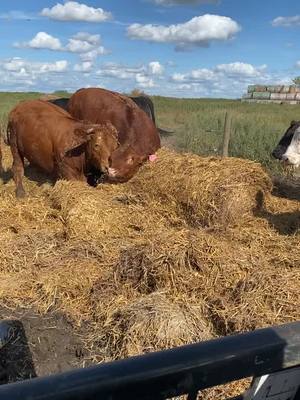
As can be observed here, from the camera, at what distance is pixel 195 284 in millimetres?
4785

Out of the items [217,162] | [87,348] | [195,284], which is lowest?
[87,348]

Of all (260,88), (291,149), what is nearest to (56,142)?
(291,149)

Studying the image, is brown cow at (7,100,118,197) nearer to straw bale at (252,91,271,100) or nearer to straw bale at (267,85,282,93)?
straw bale at (252,91,271,100)

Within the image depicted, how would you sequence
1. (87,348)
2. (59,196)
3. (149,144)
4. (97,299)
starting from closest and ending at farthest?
(87,348)
(97,299)
(59,196)
(149,144)

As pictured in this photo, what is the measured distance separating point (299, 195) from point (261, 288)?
14.1 ft

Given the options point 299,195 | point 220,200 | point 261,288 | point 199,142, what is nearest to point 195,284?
point 261,288

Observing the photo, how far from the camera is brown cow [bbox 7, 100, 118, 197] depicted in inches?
337

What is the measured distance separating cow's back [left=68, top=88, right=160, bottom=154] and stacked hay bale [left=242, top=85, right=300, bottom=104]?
99.0ft

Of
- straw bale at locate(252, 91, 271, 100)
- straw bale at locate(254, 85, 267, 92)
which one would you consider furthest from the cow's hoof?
straw bale at locate(254, 85, 267, 92)

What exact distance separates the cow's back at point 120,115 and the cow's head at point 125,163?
0.64 ft

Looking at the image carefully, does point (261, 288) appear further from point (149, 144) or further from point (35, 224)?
point (149, 144)

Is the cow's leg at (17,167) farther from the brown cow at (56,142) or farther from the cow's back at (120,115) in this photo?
the cow's back at (120,115)

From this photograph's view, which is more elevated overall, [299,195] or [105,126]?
[105,126]

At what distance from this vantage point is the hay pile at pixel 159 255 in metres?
4.26
